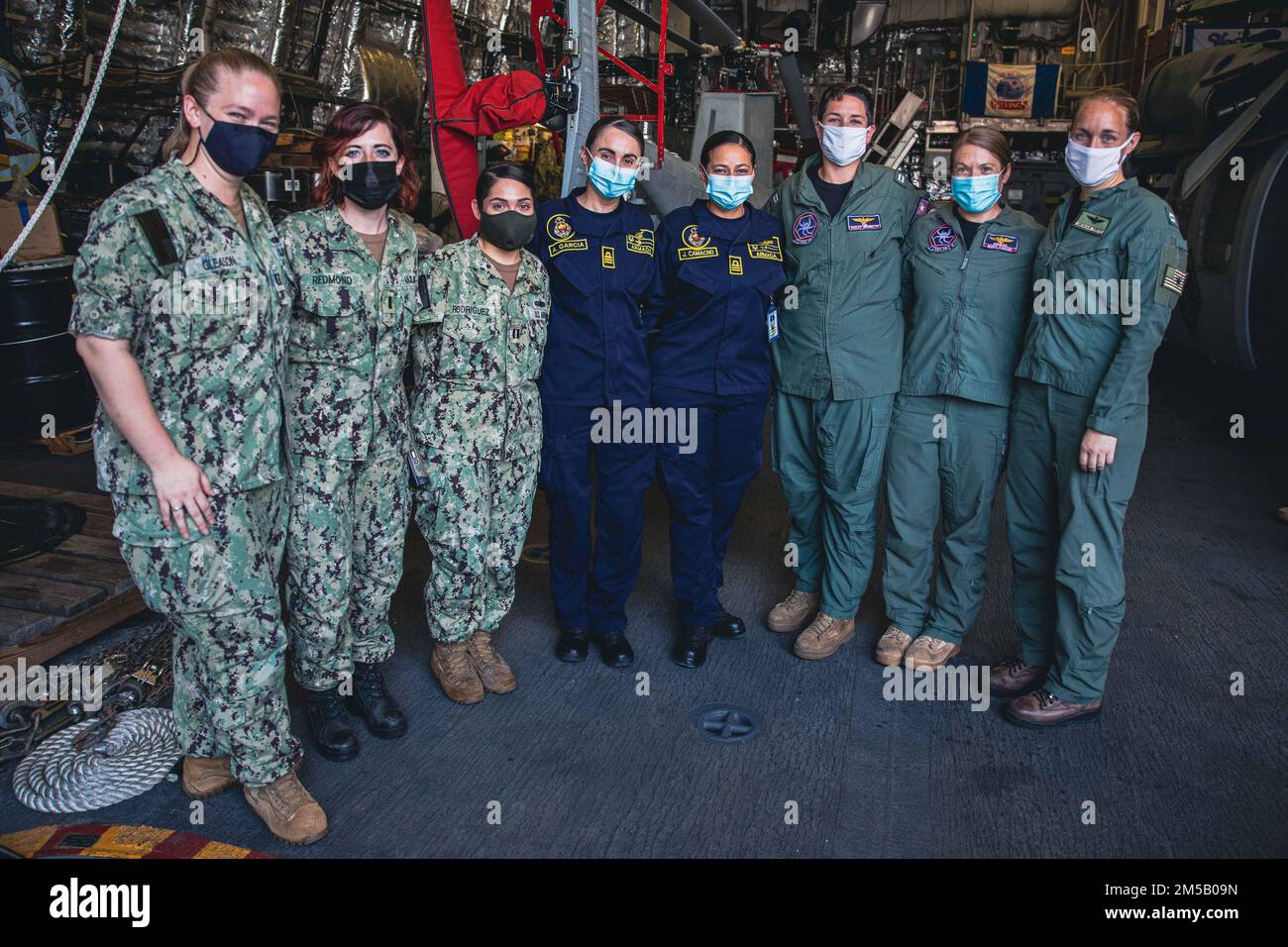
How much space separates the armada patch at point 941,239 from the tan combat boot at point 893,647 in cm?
133

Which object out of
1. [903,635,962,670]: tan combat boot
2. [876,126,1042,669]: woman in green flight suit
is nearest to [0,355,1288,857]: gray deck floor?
[903,635,962,670]: tan combat boot

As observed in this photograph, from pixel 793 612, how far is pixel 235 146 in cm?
243

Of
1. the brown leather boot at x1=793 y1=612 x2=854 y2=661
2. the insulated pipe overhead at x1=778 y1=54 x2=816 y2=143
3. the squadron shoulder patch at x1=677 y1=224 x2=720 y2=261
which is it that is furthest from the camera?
the insulated pipe overhead at x1=778 y1=54 x2=816 y2=143

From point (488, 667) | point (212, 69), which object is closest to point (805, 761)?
point (488, 667)

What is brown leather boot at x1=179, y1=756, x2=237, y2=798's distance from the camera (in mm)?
2373

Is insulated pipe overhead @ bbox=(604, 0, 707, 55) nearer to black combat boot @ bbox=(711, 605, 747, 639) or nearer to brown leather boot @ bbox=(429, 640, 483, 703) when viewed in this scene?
black combat boot @ bbox=(711, 605, 747, 639)

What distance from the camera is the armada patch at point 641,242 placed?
285cm

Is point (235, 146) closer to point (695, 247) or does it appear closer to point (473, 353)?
point (473, 353)

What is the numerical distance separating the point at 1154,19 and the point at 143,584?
13056mm

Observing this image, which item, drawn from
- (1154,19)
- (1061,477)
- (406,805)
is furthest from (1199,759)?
(1154,19)

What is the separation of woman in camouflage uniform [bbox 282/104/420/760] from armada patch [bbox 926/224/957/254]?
164 cm

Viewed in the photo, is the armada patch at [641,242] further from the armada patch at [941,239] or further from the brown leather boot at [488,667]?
the brown leather boot at [488,667]

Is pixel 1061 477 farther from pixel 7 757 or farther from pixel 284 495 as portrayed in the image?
pixel 7 757

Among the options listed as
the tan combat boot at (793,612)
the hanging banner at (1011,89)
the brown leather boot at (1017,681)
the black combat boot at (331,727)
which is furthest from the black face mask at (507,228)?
the hanging banner at (1011,89)
